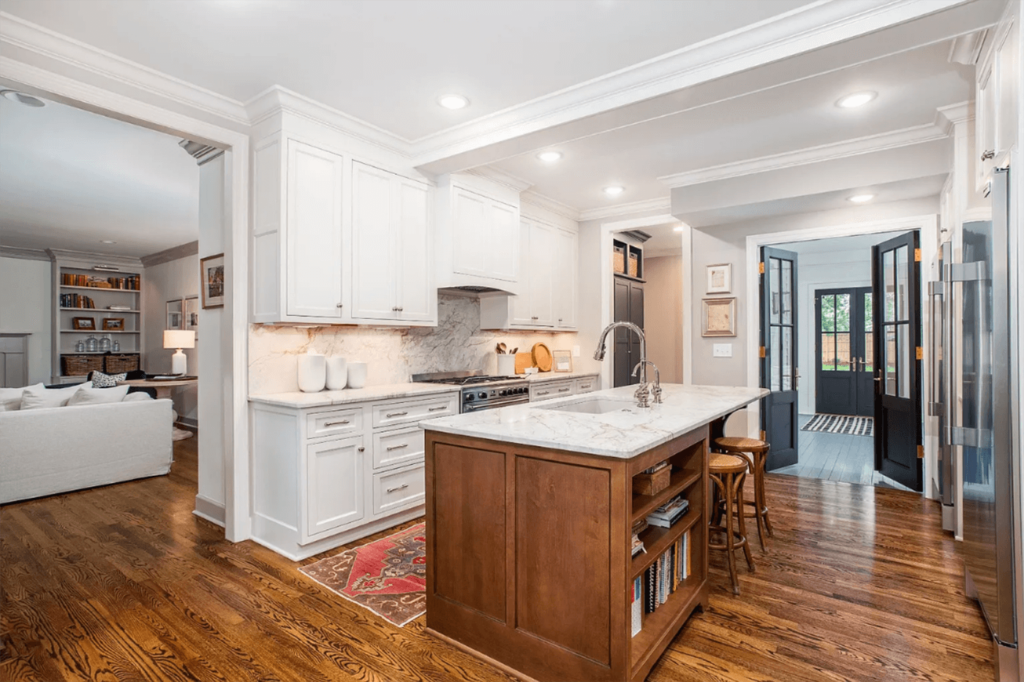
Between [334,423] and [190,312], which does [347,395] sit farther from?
[190,312]

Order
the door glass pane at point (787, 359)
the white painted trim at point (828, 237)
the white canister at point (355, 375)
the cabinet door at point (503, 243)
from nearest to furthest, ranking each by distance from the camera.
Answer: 1. the white canister at point (355, 375)
2. the white painted trim at point (828, 237)
3. the cabinet door at point (503, 243)
4. the door glass pane at point (787, 359)

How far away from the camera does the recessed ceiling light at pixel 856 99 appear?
3.07 metres

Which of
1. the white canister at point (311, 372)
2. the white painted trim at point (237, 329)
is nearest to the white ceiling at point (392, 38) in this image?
the white painted trim at point (237, 329)

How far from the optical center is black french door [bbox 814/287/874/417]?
831cm

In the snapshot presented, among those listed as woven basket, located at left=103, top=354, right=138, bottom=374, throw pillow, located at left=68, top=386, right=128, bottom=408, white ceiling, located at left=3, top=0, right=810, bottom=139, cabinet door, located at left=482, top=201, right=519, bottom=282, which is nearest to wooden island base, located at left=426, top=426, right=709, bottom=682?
white ceiling, located at left=3, top=0, right=810, bottom=139

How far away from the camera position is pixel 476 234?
14.5 feet

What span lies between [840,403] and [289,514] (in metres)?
8.63

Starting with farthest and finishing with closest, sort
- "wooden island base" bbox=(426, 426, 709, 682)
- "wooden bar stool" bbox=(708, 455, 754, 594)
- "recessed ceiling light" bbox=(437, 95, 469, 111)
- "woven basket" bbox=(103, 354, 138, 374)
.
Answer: "woven basket" bbox=(103, 354, 138, 374) < "recessed ceiling light" bbox=(437, 95, 469, 111) < "wooden bar stool" bbox=(708, 455, 754, 594) < "wooden island base" bbox=(426, 426, 709, 682)

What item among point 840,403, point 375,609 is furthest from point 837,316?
point 375,609

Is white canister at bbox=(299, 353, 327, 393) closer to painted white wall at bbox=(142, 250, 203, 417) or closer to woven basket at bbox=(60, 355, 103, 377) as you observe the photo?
painted white wall at bbox=(142, 250, 203, 417)

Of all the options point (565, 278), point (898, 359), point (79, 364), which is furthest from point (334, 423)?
→ point (79, 364)

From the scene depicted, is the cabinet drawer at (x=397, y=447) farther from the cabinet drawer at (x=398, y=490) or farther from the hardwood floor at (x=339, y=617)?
the hardwood floor at (x=339, y=617)

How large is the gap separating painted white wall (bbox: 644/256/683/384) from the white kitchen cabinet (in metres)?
4.46

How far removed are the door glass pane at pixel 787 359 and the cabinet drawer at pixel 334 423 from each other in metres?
4.07
